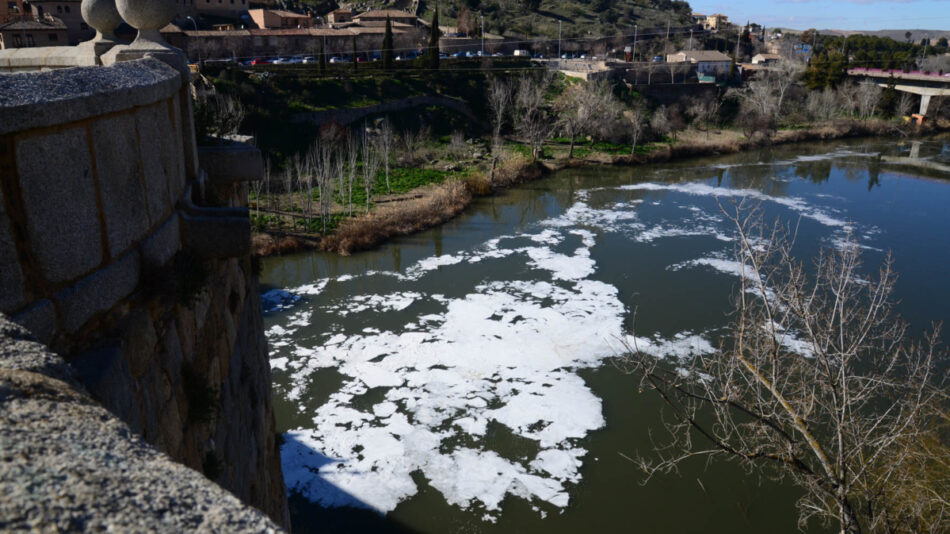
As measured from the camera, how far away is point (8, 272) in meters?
2.53

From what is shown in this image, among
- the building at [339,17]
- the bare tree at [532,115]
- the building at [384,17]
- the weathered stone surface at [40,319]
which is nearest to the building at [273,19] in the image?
the building at [339,17]

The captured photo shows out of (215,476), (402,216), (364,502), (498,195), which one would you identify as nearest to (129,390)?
(215,476)

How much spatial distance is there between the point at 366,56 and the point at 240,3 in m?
14.8

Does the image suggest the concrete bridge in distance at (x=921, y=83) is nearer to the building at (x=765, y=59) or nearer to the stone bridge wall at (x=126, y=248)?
the building at (x=765, y=59)

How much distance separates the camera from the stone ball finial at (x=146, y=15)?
457cm

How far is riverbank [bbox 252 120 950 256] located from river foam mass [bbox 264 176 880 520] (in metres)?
3.01

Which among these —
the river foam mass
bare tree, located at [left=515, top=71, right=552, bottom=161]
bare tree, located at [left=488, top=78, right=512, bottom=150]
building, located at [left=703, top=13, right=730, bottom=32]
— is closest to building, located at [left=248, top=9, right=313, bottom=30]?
bare tree, located at [left=488, top=78, right=512, bottom=150]

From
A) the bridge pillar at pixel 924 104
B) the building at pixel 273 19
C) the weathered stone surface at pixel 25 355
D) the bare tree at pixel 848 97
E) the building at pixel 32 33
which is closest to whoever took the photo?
the weathered stone surface at pixel 25 355

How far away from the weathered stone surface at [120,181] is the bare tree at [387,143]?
2636 centimetres

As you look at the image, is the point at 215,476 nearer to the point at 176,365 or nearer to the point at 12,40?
the point at 176,365

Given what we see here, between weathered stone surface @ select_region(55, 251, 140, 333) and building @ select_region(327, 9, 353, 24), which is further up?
building @ select_region(327, 9, 353, 24)

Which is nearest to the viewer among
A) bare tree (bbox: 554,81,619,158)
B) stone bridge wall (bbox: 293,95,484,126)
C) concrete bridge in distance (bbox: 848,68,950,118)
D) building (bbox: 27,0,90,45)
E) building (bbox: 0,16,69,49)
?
building (bbox: 0,16,69,49)

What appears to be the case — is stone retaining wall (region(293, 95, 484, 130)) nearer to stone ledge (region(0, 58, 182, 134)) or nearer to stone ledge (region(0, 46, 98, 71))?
stone ledge (region(0, 46, 98, 71))

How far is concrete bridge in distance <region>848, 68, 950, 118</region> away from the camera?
5694 centimetres
